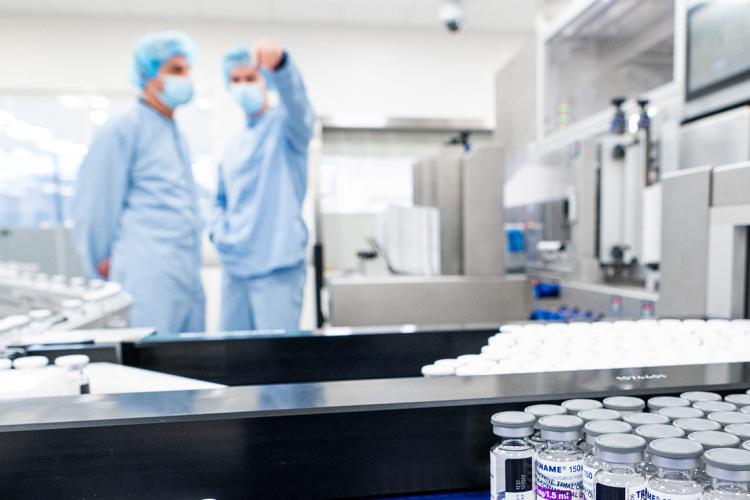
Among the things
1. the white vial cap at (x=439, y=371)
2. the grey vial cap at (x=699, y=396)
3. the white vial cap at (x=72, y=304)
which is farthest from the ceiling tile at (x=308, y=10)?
the grey vial cap at (x=699, y=396)

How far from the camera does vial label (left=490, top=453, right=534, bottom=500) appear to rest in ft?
1.52

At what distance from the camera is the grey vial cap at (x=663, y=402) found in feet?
1.70

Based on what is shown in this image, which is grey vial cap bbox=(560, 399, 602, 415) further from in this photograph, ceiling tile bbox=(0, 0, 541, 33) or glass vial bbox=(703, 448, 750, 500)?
ceiling tile bbox=(0, 0, 541, 33)

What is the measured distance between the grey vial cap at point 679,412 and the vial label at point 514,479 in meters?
0.15

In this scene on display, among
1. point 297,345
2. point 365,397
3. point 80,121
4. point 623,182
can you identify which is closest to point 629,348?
point 365,397

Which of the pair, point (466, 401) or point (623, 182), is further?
point (623, 182)

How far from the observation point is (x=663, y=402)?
52 cm

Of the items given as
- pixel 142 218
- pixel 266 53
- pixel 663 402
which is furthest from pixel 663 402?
pixel 142 218

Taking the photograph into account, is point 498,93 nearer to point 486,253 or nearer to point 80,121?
point 486,253

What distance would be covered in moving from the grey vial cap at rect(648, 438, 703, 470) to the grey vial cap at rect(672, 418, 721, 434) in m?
0.05

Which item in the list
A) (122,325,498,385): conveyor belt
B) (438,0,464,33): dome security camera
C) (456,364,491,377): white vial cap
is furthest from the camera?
(438,0,464,33): dome security camera

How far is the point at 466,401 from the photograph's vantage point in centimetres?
54

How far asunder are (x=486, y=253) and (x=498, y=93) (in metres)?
1.27

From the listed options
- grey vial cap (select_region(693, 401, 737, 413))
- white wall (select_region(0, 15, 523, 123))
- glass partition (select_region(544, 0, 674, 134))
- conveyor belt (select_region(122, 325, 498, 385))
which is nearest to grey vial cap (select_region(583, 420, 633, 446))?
grey vial cap (select_region(693, 401, 737, 413))
